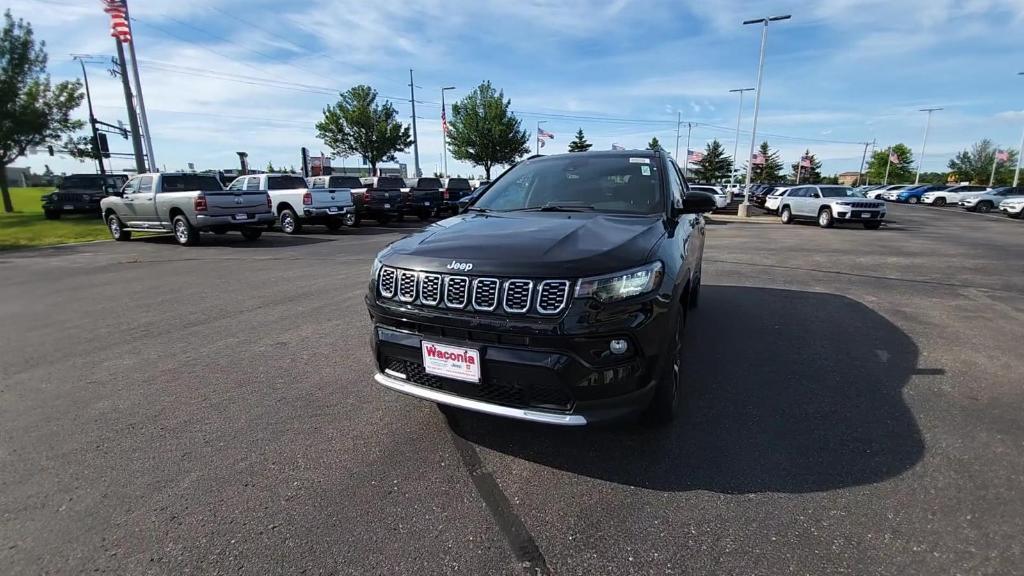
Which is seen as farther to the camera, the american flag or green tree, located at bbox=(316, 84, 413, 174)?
green tree, located at bbox=(316, 84, 413, 174)

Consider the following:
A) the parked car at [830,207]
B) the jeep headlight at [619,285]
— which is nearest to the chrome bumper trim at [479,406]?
the jeep headlight at [619,285]

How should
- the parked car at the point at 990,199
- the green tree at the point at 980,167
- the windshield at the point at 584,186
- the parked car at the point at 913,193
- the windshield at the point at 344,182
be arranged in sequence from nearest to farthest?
the windshield at the point at 584,186 < the windshield at the point at 344,182 < the parked car at the point at 990,199 < the parked car at the point at 913,193 < the green tree at the point at 980,167

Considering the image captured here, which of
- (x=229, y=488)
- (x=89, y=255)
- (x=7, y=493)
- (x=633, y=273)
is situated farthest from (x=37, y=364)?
(x=89, y=255)

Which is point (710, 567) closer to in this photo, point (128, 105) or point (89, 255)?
point (89, 255)

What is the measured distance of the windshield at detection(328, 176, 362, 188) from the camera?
740 inches

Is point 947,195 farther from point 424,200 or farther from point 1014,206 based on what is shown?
point 424,200

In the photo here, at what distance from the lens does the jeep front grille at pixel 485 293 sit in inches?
92.6

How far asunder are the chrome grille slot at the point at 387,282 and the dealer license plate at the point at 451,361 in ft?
1.25

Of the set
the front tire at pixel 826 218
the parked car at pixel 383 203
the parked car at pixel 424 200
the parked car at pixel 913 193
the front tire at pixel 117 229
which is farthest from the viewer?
the parked car at pixel 913 193

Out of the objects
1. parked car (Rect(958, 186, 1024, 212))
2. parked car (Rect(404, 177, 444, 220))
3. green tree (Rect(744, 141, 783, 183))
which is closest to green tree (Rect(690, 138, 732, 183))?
green tree (Rect(744, 141, 783, 183))

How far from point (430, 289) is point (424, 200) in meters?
19.3

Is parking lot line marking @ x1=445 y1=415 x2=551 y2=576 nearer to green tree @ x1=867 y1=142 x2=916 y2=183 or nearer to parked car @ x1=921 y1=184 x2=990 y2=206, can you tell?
parked car @ x1=921 y1=184 x2=990 y2=206

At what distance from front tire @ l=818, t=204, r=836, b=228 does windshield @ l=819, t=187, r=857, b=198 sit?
2.64 ft

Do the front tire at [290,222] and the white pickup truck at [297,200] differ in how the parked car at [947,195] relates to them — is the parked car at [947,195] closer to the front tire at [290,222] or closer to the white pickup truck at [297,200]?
the white pickup truck at [297,200]
